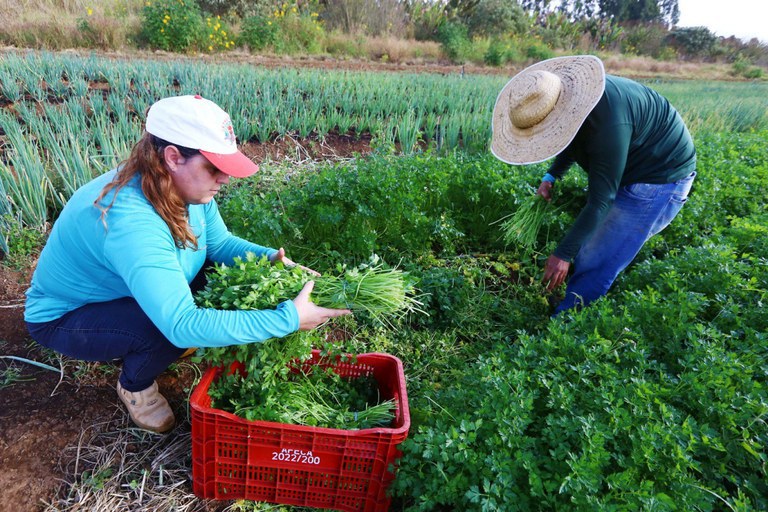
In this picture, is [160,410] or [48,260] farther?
[160,410]

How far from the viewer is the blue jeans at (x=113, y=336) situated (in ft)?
5.89

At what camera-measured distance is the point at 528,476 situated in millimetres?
1426

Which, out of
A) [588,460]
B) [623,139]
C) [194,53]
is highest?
[623,139]

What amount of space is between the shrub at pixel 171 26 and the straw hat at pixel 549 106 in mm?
11373

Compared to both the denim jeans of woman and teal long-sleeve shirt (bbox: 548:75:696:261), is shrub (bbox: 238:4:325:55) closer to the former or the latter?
teal long-sleeve shirt (bbox: 548:75:696:261)

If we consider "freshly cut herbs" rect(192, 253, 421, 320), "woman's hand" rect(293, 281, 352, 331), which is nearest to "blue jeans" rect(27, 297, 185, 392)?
"freshly cut herbs" rect(192, 253, 421, 320)

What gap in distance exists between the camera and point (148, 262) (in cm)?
144

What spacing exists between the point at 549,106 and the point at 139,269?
6.47 ft

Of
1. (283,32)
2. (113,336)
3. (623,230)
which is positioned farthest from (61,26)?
(623,230)

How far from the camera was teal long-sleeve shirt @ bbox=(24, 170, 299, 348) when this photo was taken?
1456 millimetres

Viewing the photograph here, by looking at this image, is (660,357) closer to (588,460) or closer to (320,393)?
(588,460)

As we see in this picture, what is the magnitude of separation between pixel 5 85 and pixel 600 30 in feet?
93.4

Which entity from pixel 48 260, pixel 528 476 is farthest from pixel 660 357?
pixel 48 260

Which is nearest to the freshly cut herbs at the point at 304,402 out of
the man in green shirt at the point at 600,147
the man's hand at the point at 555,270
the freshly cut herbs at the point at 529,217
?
the man's hand at the point at 555,270
